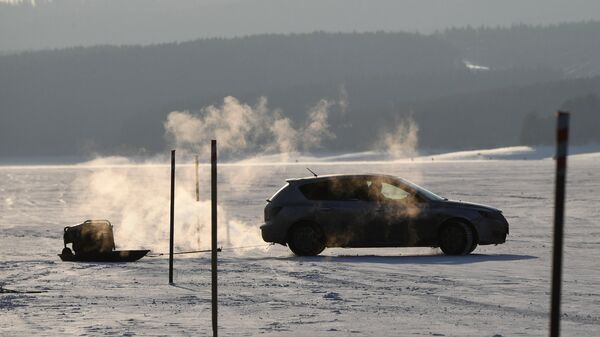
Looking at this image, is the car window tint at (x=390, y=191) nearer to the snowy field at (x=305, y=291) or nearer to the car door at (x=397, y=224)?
the car door at (x=397, y=224)

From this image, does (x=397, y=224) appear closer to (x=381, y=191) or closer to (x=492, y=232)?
(x=381, y=191)

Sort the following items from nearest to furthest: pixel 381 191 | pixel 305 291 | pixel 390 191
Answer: pixel 305 291
pixel 381 191
pixel 390 191

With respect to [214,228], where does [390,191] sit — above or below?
below

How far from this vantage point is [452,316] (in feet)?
39.9

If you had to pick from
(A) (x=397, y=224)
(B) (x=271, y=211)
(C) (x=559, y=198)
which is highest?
(C) (x=559, y=198)

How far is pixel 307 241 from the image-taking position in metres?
19.9

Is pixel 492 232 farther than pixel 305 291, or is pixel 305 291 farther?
pixel 492 232

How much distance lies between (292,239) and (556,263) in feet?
44.8

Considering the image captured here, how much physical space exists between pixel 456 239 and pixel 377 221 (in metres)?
1.25

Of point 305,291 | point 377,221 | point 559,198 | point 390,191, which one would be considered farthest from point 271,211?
point 559,198

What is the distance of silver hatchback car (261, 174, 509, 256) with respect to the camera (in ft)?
64.7

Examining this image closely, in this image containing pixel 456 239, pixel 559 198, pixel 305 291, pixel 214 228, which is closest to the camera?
pixel 559 198

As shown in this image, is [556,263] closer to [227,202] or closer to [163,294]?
[163,294]

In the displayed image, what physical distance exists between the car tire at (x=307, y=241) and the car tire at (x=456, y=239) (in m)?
1.89
